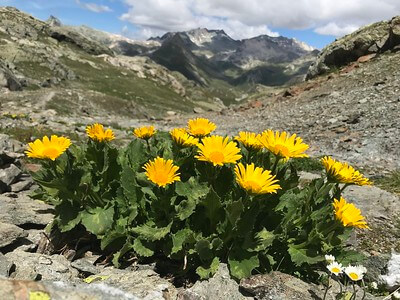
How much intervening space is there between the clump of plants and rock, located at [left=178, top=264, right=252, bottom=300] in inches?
4.2

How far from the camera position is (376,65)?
24219mm

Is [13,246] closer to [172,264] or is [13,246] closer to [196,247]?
[172,264]

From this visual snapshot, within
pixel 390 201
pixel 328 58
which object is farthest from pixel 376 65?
pixel 390 201

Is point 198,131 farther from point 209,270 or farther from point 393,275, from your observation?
point 393,275

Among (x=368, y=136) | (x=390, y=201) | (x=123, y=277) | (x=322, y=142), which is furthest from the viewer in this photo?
(x=322, y=142)

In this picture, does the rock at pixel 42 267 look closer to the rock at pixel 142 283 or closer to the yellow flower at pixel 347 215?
the rock at pixel 142 283

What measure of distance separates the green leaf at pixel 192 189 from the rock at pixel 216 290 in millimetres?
889

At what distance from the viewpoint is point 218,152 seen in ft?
13.2

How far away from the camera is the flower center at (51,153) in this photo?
4055 millimetres

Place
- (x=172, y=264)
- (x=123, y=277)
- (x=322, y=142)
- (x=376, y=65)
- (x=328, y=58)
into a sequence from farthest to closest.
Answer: (x=328, y=58)
(x=376, y=65)
(x=322, y=142)
(x=172, y=264)
(x=123, y=277)

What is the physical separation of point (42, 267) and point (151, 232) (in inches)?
49.9

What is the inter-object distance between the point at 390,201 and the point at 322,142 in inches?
338

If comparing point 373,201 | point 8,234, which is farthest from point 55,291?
point 373,201

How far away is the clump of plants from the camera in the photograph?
13.1ft
